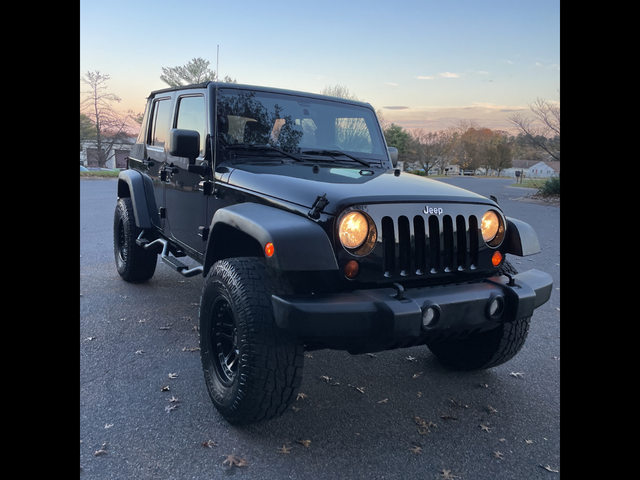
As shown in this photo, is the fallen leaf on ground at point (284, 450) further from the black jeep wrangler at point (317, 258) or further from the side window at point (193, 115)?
the side window at point (193, 115)

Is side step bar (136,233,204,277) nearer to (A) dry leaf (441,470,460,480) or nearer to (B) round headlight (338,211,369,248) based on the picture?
(B) round headlight (338,211,369,248)

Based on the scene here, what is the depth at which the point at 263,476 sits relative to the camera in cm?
246

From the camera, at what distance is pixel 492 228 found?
10.0ft

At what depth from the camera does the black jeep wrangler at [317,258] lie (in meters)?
2.51

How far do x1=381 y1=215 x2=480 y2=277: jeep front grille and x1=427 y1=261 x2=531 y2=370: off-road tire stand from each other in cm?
46

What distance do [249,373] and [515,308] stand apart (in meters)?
1.53

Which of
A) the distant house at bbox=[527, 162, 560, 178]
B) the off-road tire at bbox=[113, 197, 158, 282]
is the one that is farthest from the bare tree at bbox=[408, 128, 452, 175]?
the off-road tire at bbox=[113, 197, 158, 282]

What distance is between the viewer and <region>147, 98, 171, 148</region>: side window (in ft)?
15.6

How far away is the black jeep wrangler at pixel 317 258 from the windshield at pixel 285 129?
0.01 m

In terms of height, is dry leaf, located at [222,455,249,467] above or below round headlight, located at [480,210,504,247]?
below

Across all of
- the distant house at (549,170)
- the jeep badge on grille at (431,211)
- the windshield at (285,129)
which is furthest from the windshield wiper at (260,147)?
the distant house at (549,170)

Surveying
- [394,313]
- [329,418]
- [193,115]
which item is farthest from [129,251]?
[394,313]
